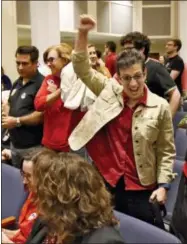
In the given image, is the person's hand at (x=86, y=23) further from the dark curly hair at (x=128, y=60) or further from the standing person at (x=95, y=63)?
the standing person at (x=95, y=63)

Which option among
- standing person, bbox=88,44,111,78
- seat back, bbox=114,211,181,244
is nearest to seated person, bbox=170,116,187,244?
seat back, bbox=114,211,181,244

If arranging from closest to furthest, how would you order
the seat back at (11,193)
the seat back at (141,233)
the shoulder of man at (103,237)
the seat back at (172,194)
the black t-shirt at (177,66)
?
1. the shoulder of man at (103,237)
2. the seat back at (141,233)
3. the seat back at (11,193)
4. the seat back at (172,194)
5. the black t-shirt at (177,66)

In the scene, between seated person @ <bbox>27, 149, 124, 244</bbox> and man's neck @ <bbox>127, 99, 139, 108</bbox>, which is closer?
seated person @ <bbox>27, 149, 124, 244</bbox>

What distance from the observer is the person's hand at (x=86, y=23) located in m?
1.70

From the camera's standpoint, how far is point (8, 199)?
2.20 m

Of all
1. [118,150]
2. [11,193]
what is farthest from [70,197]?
[11,193]

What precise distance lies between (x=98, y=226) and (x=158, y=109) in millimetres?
710

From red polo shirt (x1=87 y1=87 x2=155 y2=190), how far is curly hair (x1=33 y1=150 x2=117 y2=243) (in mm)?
540

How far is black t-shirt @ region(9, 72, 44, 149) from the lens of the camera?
259cm

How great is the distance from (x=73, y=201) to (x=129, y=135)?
2.05ft

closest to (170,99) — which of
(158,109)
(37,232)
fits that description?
(158,109)

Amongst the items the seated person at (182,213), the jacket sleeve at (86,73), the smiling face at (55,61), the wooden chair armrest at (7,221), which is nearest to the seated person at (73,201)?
the seated person at (182,213)

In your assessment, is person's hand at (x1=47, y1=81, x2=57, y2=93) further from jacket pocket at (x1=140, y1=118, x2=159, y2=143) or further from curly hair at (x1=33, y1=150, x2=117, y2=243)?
curly hair at (x1=33, y1=150, x2=117, y2=243)

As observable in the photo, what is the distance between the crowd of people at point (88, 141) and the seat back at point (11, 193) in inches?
9.1
